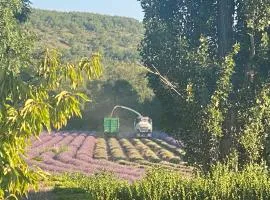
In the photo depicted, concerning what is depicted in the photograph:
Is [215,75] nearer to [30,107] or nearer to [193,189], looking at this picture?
[193,189]

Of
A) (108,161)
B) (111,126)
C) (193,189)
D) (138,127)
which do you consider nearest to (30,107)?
(193,189)

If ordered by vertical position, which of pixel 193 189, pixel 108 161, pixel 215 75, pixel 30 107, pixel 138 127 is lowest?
pixel 138 127

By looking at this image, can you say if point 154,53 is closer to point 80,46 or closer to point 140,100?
point 140,100

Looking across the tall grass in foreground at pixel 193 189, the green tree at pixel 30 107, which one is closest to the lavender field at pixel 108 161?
the tall grass in foreground at pixel 193 189

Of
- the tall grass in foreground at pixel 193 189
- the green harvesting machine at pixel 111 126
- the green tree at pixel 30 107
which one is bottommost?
the green harvesting machine at pixel 111 126

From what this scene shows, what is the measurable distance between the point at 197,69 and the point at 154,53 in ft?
8.46

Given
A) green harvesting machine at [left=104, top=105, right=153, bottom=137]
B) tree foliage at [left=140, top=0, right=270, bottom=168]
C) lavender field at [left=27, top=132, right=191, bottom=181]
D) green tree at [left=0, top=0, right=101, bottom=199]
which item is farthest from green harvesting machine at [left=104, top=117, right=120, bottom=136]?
green tree at [left=0, top=0, right=101, bottom=199]

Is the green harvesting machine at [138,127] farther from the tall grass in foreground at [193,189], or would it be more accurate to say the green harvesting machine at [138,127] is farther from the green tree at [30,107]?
the green tree at [30,107]

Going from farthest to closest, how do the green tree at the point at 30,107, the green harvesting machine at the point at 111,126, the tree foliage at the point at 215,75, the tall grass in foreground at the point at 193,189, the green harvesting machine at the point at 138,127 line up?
the green harvesting machine at the point at 111,126
the green harvesting machine at the point at 138,127
the tree foliage at the point at 215,75
the tall grass in foreground at the point at 193,189
the green tree at the point at 30,107

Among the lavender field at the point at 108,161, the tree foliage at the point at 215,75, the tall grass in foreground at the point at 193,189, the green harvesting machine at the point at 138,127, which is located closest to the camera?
the tall grass in foreground at the point at 193,189

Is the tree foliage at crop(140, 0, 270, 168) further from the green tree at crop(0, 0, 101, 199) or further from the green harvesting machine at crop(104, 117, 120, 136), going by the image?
the green harvesting machine at crop(104, 117, 120, 136)

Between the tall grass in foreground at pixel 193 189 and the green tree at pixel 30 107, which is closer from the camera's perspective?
the green tree at pixel 30 107

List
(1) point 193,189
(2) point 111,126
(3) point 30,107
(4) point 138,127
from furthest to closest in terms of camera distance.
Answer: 1. (2) point 111,126
2. (4) point 138,127
3. (1) point 193,189
4. (3) point 30,107

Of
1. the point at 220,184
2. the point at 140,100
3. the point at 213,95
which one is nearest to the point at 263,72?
the point at 213,95
